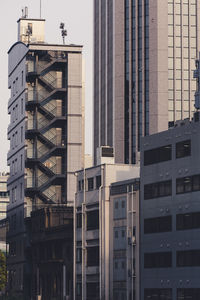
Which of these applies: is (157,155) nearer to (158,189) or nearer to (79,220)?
(158,189)

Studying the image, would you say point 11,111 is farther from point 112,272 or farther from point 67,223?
point 112,272

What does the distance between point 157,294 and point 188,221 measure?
11.5 meters

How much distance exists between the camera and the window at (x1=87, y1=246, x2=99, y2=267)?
14212 cm

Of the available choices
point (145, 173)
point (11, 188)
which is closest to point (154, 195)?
point (145, 173)

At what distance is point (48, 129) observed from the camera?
17762cm

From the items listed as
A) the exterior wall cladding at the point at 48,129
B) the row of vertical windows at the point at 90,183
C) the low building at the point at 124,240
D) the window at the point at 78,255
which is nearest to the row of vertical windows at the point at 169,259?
the low building at the point at 124,240

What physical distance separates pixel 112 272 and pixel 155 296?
11418 millimetres

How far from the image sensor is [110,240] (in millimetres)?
140250

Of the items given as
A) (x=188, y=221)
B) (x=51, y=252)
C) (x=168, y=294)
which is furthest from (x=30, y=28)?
(x=168, y=294)

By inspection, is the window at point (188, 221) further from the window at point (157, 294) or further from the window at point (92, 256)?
the window at point (92, 256)

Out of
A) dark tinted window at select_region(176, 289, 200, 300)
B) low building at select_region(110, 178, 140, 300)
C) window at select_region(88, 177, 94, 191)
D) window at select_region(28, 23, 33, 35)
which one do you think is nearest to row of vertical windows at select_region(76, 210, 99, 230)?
low building at select_region(110, 178, 140, 300)

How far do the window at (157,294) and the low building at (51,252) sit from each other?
2289 centimetres

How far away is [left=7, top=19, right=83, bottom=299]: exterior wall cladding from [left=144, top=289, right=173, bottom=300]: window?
4585 centimetres

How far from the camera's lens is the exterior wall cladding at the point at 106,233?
135 metres
